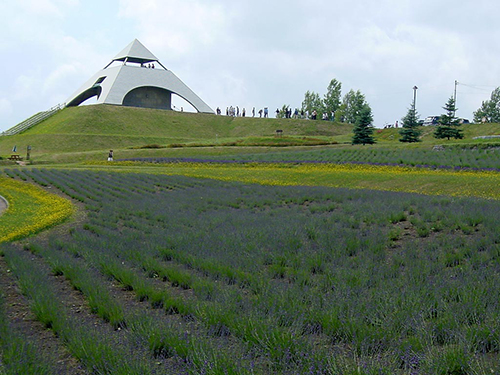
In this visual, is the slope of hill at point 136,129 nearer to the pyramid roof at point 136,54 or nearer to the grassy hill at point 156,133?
the grassy hill at point 156,133

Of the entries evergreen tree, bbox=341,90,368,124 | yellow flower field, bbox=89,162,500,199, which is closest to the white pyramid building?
evergreen tree, bbox=341,90,368,124

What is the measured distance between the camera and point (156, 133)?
57.7 meters

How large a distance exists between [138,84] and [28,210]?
209ft

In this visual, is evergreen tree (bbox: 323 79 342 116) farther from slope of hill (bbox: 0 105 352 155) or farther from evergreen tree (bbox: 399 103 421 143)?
evergreen tree (bbox: 399 103 421 143)

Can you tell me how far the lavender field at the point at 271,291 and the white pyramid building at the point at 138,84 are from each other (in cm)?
6655

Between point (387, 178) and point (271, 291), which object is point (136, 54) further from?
point (271, 291)

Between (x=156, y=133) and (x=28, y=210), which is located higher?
(x=156, y=133)

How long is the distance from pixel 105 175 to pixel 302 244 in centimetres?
1549

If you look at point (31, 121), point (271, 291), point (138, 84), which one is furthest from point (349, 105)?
point (271, 291)

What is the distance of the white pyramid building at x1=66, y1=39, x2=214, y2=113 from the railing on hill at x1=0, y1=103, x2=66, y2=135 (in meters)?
7.43

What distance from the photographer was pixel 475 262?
602 cm

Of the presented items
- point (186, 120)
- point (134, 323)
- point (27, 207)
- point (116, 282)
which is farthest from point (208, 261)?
point (186, 120)

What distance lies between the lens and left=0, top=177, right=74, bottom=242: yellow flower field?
34.0ft

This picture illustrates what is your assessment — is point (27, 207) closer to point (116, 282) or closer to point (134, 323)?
point (116, 282)
